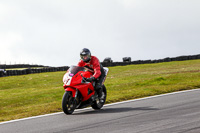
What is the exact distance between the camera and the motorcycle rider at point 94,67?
9742mm

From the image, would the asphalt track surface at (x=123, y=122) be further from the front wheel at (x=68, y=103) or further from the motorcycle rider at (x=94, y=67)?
the motorcycle rider at (x=94, y=67)

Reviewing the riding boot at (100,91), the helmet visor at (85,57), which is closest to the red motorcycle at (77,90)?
the riding boot at (100,91)

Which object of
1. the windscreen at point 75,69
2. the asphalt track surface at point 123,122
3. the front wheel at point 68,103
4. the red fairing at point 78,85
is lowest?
the asphalt track surface at point 123,122

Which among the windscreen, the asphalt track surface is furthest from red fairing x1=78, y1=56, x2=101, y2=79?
the asphalt track surface

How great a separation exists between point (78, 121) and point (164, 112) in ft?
6.97

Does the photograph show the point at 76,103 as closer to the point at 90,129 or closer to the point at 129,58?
the point at 90,129

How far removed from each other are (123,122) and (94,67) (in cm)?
284

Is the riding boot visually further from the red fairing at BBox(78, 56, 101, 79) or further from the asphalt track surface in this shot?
the asphalt track surface

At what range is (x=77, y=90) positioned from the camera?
929 cm

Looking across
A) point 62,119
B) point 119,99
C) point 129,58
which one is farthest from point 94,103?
point 129,58

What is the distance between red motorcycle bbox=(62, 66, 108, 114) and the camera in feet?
29.8

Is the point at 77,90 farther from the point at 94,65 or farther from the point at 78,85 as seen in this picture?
the point at 94,65

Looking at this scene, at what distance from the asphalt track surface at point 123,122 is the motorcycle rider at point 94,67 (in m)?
1.10

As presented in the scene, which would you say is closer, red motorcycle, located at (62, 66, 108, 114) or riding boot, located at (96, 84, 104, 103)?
red motorcycle, located at (62, 66, 108, 114)
